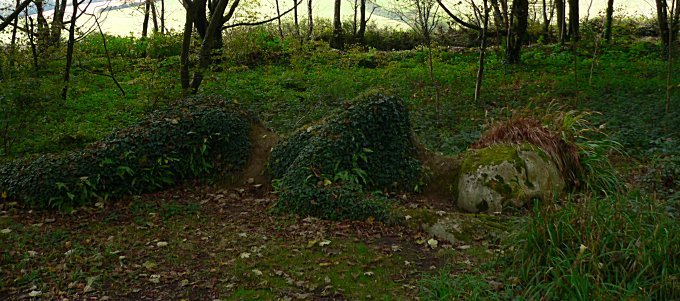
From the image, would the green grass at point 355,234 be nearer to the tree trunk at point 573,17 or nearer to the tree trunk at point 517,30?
the tree trunk at point 517,30

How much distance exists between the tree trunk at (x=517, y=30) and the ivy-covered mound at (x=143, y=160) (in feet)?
29.7

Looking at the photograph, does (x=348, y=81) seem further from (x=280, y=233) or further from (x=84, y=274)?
(x=84, y=274)

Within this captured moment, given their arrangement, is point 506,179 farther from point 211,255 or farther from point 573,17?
point 573,17

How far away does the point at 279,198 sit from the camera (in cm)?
714

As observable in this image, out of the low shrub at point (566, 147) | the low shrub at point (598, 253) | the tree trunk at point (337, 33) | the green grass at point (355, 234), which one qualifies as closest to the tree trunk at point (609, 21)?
the green grass at point (355, 234)

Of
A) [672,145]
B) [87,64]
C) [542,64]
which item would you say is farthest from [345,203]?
[87,64]

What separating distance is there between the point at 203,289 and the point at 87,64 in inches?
571

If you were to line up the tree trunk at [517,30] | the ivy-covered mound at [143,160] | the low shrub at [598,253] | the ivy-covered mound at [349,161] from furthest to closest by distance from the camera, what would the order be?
1. the tree trunk at [517,30]
2. the ivy-covered mound at [143,160]
3. the ivy-covered mound at [349,161]
4. the low shrub at [598,253]

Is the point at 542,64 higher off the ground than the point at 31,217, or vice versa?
the point at 542,64

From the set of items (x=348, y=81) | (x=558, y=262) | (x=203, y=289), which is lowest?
(x=203, y=289)

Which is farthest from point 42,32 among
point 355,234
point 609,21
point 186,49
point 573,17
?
point 609,21

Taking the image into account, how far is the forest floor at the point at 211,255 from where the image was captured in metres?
5.04

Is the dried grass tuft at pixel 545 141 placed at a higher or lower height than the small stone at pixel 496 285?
higher

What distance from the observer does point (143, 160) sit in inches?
306
